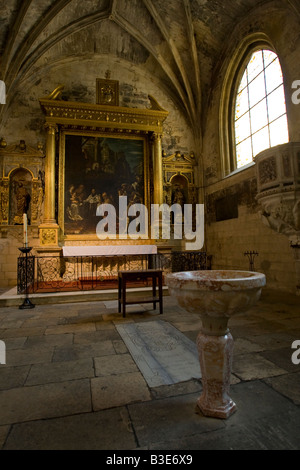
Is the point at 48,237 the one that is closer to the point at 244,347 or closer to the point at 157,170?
the point at 157,170

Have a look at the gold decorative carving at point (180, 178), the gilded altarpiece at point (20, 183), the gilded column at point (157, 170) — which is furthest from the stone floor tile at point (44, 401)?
the gold decorative carving at point (180, 178)

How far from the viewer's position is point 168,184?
10742 mm

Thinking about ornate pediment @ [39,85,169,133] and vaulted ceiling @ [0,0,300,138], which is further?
ornate pediment @ [39,85,169,133]

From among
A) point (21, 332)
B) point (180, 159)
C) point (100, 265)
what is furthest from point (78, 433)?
point (180, 159)

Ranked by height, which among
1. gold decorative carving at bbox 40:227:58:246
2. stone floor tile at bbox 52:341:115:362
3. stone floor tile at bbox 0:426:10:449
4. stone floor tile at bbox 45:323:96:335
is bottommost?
stone floor tile at bbox 45:323:96:335

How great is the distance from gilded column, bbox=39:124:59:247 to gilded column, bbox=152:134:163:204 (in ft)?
11.9

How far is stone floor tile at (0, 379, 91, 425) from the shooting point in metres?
1.79

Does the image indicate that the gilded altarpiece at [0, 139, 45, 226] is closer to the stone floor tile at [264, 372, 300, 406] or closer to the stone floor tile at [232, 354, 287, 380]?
the stone floor tile at [232, 354, 287, 380]

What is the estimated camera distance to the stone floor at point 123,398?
151 centimetres

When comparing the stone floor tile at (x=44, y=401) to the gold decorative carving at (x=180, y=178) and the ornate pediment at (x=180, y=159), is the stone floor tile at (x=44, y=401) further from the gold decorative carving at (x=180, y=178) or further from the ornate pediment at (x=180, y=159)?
the ornate pediment at (x=180, y=159)

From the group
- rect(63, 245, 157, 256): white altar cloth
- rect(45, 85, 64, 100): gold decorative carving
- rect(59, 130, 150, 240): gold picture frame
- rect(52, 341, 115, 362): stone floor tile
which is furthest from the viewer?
rect(59, 130, 150, 240): gold picture frame

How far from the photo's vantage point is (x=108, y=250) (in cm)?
852

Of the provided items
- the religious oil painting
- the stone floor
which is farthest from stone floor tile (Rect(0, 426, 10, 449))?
the religious oil painting

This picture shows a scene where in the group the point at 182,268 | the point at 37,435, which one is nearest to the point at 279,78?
the point at 182,268
